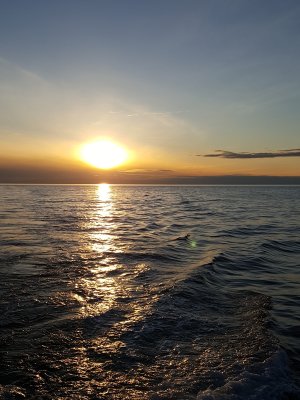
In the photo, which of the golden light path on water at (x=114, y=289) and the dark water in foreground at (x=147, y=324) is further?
the golden light path on water at (x=114, y=289)

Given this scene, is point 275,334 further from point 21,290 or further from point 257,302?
point 21,290

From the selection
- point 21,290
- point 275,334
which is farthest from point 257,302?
point 21,290

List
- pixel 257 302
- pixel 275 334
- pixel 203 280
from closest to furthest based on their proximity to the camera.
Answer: pixel 275 334 < pixel 257 302 < pixel 203 280

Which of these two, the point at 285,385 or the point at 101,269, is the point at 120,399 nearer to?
the point at 285,385

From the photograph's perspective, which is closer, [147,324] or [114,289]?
[147,324]

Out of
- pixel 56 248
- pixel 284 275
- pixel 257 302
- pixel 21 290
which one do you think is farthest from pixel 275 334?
pixel 56 248

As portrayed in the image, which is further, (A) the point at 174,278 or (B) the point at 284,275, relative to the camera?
(B) the point at 284,275

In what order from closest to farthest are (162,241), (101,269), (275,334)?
(275,334) → (101,269) → (162,241)

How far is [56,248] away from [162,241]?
722cm

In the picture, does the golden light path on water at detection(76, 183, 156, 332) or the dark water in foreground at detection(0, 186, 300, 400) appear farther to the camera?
the golden light path on water at detection(76, 183, 156, 332)

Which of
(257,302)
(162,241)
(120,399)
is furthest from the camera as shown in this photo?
(162,241)

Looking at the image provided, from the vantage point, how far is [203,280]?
1309cm

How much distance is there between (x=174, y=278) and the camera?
13.2 metres

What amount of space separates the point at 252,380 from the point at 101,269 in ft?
29.1
